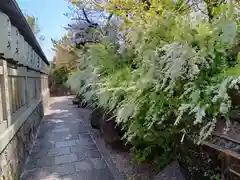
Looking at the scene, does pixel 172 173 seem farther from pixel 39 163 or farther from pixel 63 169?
pixel 39 163

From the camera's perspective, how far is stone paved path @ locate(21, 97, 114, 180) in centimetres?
356

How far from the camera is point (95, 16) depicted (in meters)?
7.63

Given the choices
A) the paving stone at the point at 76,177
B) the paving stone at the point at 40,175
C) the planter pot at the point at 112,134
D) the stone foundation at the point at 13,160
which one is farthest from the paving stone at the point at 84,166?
the stone foundation at the point at 13,160

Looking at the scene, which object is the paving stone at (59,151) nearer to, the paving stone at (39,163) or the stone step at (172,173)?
the paving stone at (39,163)

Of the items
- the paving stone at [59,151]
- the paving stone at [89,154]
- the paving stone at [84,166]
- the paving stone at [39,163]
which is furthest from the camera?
the paving stone at [59,151]

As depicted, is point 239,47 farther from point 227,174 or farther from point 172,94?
point 227,174

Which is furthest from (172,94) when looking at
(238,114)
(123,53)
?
(123,53)

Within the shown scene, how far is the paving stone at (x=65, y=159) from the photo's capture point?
4125mm

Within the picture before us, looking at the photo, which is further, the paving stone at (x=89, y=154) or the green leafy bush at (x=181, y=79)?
the paving stone at (x=89, y=154)

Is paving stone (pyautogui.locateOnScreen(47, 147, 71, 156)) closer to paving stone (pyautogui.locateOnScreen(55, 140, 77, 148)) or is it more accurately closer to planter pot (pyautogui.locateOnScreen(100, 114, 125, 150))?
paving stone (pyautogui.locateOnScreen(55, 140, 77, 148))

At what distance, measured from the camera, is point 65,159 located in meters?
4.24

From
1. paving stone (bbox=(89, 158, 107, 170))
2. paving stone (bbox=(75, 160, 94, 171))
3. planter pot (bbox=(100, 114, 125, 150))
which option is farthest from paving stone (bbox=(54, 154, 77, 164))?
planter pot (bbox=(100, 114, 125, 150))

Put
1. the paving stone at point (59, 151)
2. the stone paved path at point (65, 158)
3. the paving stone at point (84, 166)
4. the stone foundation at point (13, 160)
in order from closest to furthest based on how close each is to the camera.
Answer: the stone foundation at point (13, 160)
the stone paved path at point (65, 158)
the paving stone at point (84, 166)
the paving stone at point (59, 151)

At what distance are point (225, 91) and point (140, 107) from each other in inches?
39.0
